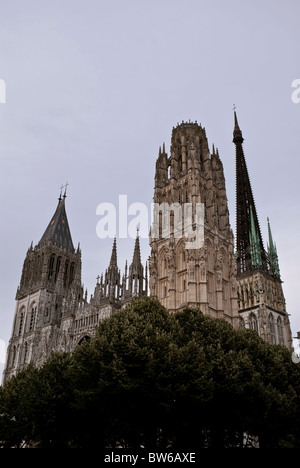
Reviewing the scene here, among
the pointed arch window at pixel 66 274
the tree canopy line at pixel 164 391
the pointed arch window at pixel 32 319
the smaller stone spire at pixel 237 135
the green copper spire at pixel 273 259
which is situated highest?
the smaller stone spire at pixel 237 135

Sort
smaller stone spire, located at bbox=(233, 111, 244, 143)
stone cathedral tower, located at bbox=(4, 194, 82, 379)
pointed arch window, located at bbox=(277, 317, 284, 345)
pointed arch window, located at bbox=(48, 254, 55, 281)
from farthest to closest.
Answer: smaller stone spire, located at bbox=(233, 111, 244, 143)
pointed arch window, located at bbox=(277, 317, 284, 345)
pointed arch window, located at bbox=(48, 254, 55, 281)
stone cathedral tower, located at bbox=(4, 194, 82, 379)

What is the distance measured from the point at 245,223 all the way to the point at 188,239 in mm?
49347

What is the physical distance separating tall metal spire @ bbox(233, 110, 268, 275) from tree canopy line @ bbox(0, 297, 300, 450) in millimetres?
55074

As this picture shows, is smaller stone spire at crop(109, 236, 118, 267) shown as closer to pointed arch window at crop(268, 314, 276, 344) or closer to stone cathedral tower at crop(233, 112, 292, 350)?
stone cathedral tower at crop(233, 112, 292, 350)

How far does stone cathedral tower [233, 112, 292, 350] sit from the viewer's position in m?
76.5

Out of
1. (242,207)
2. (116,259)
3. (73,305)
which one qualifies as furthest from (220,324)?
(242,207)

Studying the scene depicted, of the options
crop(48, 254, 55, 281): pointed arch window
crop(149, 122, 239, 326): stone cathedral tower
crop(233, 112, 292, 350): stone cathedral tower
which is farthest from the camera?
crop(233, 112, 292, 350): stone cathedral tower

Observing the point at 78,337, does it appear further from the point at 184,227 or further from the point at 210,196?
the point at 210,196

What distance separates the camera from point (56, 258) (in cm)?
7206

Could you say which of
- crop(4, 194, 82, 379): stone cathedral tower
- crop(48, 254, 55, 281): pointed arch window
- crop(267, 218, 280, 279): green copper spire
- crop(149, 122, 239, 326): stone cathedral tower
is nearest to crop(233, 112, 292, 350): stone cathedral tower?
crop(267, 218, 280, 279): green copper spire

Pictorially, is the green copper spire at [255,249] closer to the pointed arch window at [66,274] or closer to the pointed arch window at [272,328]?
the pointed arch window at [272,328]

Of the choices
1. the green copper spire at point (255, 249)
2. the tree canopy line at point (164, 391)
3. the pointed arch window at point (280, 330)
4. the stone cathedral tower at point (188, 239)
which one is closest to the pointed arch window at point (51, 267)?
the stone cathedral tower at point (188, 239)

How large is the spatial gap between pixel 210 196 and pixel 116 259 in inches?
575

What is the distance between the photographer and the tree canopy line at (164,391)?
24.0 meters
